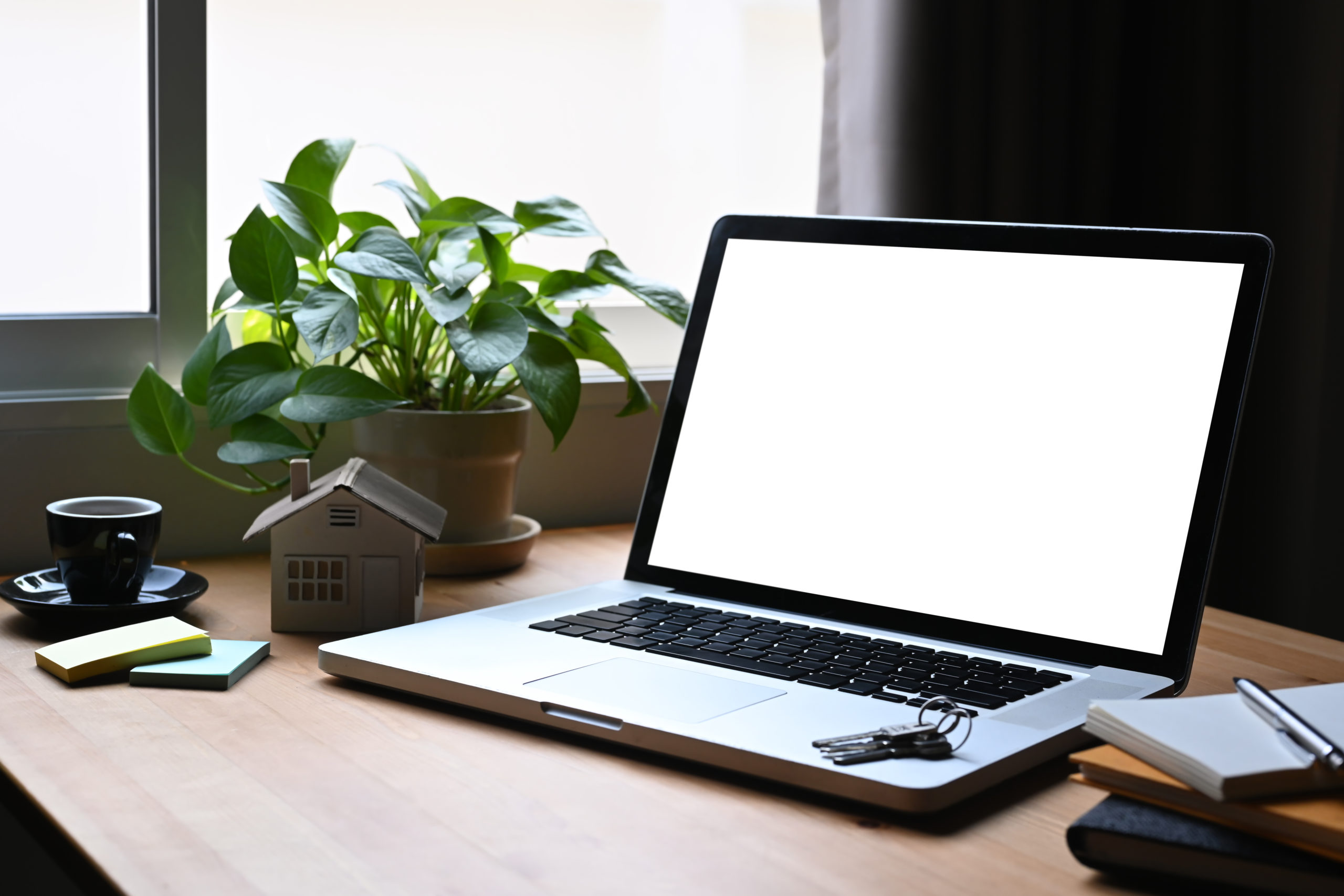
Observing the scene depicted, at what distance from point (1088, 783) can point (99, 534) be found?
68cm

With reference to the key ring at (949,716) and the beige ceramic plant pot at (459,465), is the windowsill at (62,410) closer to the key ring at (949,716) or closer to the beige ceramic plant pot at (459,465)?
the beige ceramic plant pot at (459,465)

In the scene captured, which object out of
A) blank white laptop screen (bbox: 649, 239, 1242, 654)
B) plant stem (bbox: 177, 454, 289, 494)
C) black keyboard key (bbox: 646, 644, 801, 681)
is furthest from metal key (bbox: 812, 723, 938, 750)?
plant stem (bbox: 177, 454, 289, 494)

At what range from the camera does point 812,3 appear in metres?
1.62

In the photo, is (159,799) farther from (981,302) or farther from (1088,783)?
(981,302)

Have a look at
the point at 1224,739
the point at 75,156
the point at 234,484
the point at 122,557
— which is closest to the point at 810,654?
the point at 1224,739

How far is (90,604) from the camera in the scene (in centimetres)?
89

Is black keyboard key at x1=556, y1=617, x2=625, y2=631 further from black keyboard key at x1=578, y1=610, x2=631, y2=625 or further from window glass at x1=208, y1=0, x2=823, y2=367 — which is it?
window glass at x1=208, y1=0, x2=823, y2=367

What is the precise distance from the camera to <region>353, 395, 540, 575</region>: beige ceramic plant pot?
1.06m

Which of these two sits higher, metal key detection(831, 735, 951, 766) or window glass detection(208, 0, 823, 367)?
window glass detection(208, 0, 823, 367)

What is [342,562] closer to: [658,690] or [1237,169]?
[658,690]

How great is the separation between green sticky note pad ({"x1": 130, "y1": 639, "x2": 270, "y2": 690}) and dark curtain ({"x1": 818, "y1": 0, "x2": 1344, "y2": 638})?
2.74 ft

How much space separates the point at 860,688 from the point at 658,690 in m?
0.12

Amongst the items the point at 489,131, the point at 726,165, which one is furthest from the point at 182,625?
the point at 726,165

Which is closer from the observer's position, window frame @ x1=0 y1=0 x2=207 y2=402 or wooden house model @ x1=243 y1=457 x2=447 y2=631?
wooden house model @ x1=243 y1=457 x2=447 y2=631
